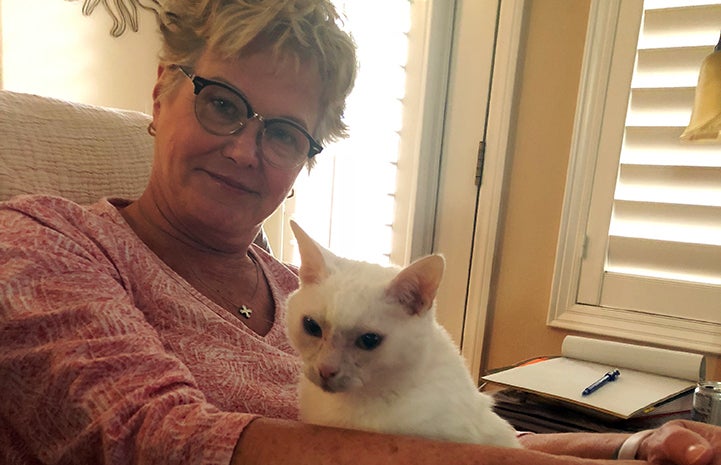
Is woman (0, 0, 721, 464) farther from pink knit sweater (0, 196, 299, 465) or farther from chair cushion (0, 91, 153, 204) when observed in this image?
chair cushion (0, 91, 153, 204)

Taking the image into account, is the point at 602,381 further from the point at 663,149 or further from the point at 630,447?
the point at 663,149

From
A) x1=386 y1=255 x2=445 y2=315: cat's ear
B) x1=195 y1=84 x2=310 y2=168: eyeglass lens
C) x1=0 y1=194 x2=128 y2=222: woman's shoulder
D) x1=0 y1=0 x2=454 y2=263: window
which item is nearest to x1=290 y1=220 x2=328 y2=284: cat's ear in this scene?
x1=386 y1=255 x2=445 y2=315: cat's ear

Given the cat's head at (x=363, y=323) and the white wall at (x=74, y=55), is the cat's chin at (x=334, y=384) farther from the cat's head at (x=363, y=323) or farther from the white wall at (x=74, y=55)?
the white wall at (x=74, y=55)

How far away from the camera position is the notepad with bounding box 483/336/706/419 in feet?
3.49

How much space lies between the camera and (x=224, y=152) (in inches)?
33.5

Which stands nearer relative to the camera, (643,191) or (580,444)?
(580,444)

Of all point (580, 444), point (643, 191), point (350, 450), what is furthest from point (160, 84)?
point (643, 191)

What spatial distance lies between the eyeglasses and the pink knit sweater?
8.6 inches

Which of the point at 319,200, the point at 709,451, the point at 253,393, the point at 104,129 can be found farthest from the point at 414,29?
the point at 709,451

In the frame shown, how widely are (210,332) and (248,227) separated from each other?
0.23 m

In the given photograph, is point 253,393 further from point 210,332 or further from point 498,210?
point 498,210

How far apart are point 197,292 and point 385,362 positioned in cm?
34

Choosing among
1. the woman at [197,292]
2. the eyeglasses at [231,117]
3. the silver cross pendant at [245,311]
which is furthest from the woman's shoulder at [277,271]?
the eyeglasses at [231,117]

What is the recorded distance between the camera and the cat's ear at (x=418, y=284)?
Result: 0.66 m
